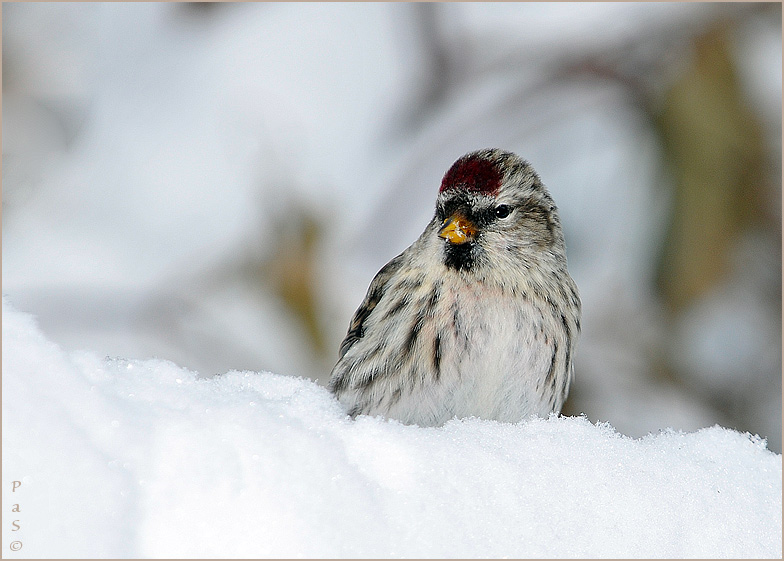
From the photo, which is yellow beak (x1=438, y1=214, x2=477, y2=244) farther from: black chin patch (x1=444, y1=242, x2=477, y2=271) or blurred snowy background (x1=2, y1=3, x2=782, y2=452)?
blurred snowy background (x1=2, y1=3, x2=782, y2=452)

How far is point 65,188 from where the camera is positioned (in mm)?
3156

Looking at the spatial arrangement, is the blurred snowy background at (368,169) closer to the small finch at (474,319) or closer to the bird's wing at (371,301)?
the bird's wing at (371,301)

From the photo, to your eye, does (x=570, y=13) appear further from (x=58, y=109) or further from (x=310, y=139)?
(x=58, y=109)

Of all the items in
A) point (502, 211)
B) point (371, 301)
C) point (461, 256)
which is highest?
point (502, 211)

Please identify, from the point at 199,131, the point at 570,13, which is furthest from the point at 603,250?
the point at 199,131

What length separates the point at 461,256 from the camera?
1621mm

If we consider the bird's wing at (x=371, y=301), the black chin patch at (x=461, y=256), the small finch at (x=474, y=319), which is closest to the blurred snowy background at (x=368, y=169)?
the bird's wing at (x=371, y=301)

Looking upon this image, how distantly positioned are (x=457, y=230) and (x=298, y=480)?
1.00 meters

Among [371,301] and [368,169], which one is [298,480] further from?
[368,169]

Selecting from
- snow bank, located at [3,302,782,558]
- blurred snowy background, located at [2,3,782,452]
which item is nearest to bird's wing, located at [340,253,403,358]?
snow bank, located at [3,302,782,558]

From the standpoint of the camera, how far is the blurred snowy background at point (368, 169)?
288 cm

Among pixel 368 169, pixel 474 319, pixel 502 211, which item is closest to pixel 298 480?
pixel 474 319

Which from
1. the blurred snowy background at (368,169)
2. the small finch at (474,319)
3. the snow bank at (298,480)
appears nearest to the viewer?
the snow bank at (298,480)

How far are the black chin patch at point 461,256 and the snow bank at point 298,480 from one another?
2.32 ft
